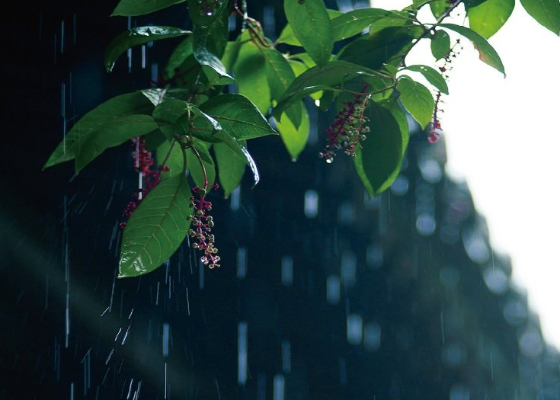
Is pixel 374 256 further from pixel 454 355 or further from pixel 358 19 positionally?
pixel 358 19

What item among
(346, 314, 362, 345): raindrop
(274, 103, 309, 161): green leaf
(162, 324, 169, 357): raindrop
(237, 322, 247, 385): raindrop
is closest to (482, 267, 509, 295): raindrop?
(346, 314, 362, 345): raindrop

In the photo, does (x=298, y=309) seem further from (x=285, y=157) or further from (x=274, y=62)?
(x=274, y=62)

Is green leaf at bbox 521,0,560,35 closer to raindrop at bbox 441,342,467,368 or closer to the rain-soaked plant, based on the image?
the rain-soaked plant

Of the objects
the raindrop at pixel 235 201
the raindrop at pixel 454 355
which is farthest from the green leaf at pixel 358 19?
the raindrop at pixel 454 355

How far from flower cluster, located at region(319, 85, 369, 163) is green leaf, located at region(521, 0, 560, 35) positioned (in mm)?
130

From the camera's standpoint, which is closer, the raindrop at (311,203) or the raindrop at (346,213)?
the raindrop at (311,203)

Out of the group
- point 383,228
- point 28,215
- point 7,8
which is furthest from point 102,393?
point 383,228

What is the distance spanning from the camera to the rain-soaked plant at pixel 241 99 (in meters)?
0.39

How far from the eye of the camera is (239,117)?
389 mm

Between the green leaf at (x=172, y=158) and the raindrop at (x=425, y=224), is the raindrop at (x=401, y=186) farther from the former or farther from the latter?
the green leaf at (x=172, y=158)

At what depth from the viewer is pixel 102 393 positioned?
207cm

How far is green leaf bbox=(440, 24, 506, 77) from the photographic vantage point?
1.45 ft

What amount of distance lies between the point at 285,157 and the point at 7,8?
1.05 m

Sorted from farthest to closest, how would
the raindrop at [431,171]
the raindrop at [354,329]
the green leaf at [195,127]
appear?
the raindrop at [431,171]
the raindrop at [354,329]
the green leaf at [195,127]
